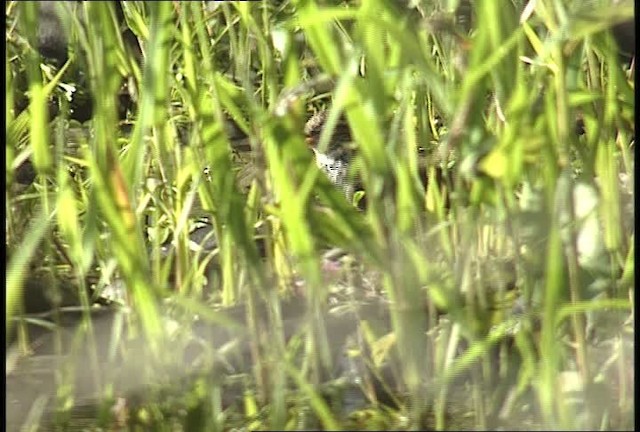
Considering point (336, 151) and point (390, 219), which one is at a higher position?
point (336, 151)

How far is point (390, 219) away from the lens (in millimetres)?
740

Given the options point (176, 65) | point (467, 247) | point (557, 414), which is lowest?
point (557, 414)

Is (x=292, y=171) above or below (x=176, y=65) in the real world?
below

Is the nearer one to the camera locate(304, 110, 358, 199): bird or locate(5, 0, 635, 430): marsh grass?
locate(5, 0, 635, 430): marsh grass

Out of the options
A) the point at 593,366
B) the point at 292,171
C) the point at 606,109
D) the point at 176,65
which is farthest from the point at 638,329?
the point at 176,65

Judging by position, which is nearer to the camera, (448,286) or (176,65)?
(448,286)

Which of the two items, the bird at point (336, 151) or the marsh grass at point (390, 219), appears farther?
the bird at point (336, 151)

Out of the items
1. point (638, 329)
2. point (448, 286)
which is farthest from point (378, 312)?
point (638, 329)

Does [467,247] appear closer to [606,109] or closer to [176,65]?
[606,109]

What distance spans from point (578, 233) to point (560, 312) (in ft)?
0.28

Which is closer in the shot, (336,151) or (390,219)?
(390,219)

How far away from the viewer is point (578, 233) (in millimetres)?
787

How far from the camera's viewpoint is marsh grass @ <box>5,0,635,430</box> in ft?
2.34

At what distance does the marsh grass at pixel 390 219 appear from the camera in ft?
2.34
